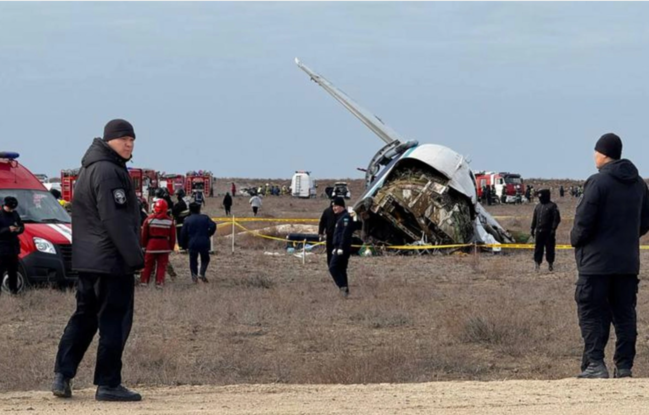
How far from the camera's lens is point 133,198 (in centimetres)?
850

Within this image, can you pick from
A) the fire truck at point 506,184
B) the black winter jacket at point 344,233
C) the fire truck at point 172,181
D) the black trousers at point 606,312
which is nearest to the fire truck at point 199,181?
the fire truck at point 172,181

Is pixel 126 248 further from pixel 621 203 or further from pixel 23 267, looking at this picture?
pixel 23 267

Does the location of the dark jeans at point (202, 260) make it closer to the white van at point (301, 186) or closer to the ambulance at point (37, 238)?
the ambulance at point (37, 238)

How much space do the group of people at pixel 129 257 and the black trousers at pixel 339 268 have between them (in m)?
9.05

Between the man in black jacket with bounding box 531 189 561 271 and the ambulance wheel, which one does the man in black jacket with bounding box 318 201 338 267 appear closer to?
the ambulance wheel

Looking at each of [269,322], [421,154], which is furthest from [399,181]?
[269,322]

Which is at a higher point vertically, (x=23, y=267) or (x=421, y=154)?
(x=421, y=154)

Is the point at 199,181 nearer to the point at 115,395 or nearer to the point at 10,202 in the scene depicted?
the point at 10,202

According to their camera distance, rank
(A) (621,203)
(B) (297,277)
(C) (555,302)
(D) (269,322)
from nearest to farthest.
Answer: (A) (621,203) < (D) (269,322) < (C) (555,302) < (B) (297,277)

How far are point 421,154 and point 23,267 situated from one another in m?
15.3

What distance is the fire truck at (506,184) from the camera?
85062 millimetres

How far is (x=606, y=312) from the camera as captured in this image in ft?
33.3

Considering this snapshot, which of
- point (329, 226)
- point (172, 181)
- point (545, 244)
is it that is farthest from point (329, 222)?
point (172, 181)

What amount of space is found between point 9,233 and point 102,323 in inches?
387
